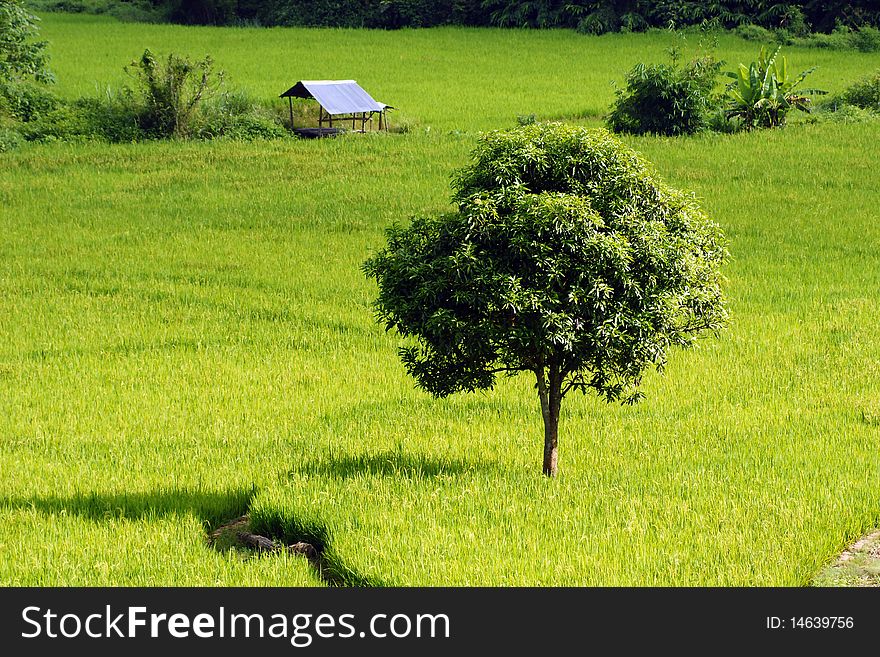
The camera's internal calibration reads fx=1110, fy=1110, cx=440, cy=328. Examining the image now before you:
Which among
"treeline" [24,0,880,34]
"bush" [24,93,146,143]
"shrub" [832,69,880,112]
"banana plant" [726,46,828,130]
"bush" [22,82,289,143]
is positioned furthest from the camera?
"treeline" [24,0,880,34]

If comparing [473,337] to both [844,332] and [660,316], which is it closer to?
[660,316]

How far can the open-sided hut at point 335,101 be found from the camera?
89.8ft

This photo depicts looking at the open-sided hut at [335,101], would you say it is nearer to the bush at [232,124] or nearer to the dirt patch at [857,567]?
the bush at [232,124]

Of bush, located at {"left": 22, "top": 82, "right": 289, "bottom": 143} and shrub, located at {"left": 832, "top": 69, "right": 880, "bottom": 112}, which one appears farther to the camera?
shrub, located at {"left": 832, "top": 69, "right": 880, "bottom": 112}

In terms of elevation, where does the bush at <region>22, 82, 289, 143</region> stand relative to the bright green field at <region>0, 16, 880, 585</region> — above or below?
above

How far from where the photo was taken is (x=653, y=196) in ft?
26.2

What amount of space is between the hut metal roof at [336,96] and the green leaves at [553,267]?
1965cm

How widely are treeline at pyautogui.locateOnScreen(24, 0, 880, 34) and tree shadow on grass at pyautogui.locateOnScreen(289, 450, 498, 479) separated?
35.6 metres

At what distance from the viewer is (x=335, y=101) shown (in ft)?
90.6

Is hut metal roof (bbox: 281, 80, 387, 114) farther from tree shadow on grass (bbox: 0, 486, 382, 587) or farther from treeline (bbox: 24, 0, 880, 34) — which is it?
tree shadow on grass (bbox: 0, 486, 382, 587)

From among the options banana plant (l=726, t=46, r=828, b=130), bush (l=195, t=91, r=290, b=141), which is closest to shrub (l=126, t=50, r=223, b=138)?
bush (l=195, t=91, r=290, b=141)

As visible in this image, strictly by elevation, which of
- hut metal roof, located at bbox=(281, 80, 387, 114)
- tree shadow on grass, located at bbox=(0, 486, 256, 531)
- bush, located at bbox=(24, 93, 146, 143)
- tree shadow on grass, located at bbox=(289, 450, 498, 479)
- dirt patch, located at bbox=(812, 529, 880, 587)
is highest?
hut metal roof, located at bbox=(281, 80, 387, 114)

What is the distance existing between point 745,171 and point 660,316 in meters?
16.6

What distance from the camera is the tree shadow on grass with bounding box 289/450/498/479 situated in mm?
8203
